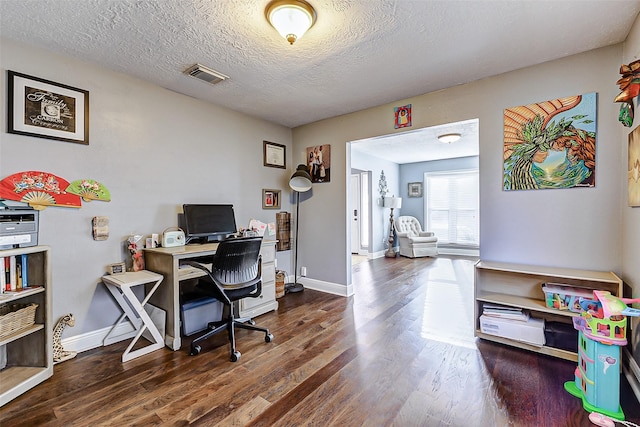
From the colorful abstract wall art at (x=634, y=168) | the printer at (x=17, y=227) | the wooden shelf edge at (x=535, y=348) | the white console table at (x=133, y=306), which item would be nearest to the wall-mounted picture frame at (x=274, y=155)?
the white console table at (x=133, y=306)

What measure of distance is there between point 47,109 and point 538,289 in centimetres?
430

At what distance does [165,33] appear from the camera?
78.5 inches

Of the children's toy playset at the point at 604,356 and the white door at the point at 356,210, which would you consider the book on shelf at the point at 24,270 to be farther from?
the white door at the point at 356,210

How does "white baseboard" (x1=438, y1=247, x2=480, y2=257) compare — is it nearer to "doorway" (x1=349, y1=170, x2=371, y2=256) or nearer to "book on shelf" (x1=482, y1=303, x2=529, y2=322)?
"doorway" (x1=349, y1=170, x2=371, y2=256)

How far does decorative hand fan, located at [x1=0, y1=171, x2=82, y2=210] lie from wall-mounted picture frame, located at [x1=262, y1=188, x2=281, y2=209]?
1.99m

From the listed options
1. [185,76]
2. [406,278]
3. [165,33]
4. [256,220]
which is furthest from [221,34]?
[406,278]

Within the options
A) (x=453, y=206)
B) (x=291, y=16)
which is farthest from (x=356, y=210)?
(x=291, y=16)

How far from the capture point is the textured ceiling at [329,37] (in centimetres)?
175

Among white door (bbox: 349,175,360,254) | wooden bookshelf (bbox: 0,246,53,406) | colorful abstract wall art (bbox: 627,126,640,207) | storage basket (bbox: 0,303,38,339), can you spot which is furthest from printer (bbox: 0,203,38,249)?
white door (bbox: 349,175,360,254)

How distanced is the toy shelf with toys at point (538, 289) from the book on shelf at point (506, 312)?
0.14ft

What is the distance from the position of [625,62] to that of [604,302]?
178cm

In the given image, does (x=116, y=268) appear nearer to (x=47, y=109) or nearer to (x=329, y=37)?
(x=47, y=109)

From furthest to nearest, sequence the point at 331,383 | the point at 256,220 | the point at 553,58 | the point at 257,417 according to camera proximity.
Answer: the point at 256,220, the point at 553,58, the point at 331,383, the point at 257,417

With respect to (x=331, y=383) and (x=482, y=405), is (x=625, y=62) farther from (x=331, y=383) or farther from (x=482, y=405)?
(x=331, y=383)
